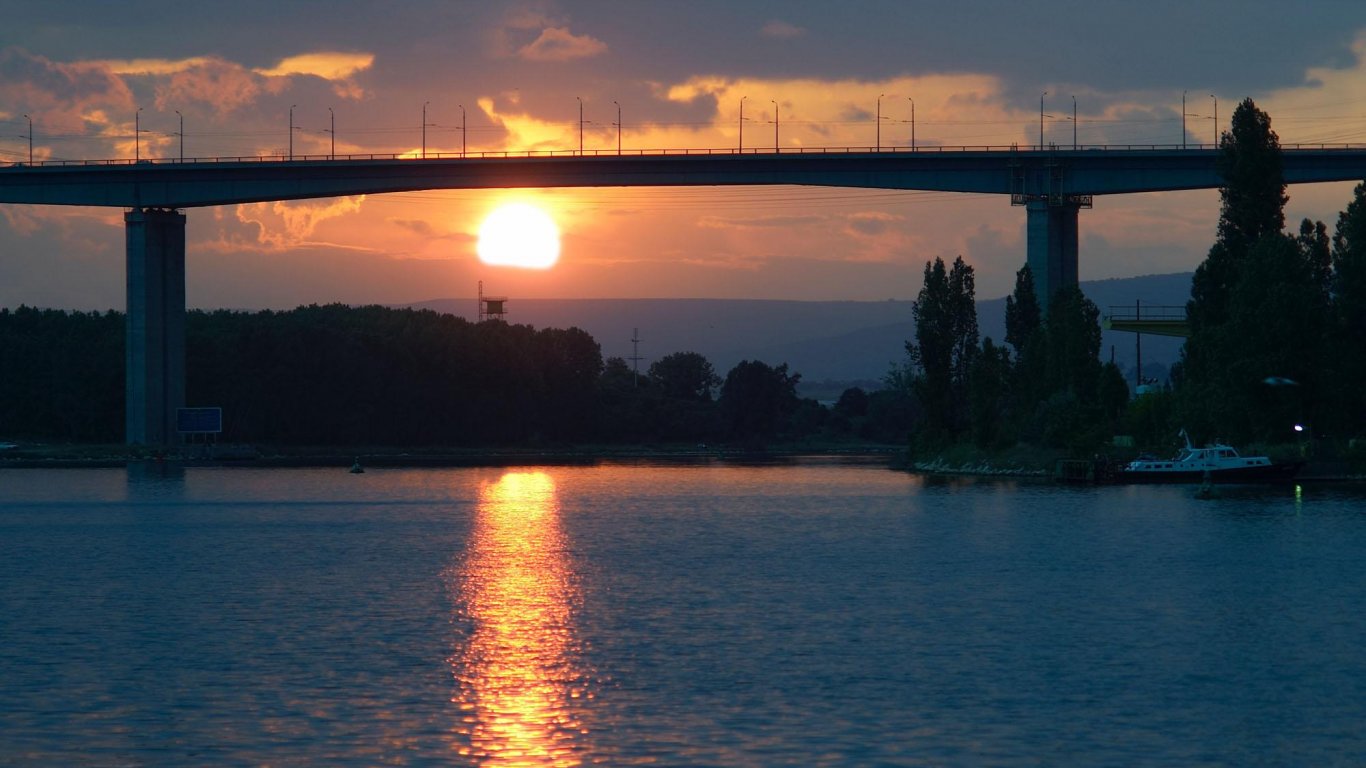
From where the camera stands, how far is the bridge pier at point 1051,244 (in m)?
131

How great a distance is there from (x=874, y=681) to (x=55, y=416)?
570ft

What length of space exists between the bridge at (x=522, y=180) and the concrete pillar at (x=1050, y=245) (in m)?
0.11

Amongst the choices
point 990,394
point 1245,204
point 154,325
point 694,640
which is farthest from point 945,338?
point 694,640

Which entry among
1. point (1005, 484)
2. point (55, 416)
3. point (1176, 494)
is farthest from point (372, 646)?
point (55, 416)

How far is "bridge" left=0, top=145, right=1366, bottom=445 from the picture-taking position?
130 metres

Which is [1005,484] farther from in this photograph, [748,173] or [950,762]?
[950,762]

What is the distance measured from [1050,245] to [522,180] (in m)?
43.1

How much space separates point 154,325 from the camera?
495 feet

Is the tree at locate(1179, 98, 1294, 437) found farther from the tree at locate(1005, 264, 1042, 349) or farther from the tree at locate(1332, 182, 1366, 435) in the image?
the tree at locate(1005, 264, 1042, 349)

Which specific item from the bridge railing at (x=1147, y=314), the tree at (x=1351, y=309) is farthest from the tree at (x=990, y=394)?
the tree at (x=1351, y=309)

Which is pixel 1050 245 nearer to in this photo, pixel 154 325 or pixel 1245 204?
pixel 1245 204

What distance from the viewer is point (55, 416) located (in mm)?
194000

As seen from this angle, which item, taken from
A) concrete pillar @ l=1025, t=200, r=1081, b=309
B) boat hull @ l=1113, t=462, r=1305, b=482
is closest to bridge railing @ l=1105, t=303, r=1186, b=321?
concrete pillar @ l=1025, t=200, r=1081, b=309

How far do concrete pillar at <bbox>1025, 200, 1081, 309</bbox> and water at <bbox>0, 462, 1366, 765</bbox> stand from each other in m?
44.7
